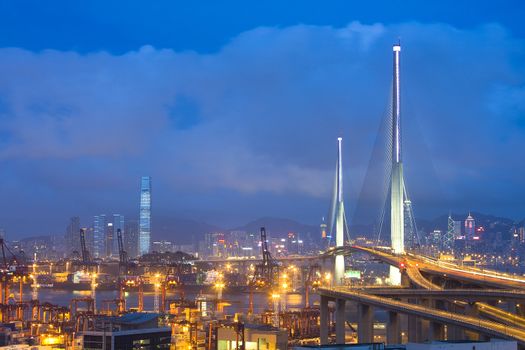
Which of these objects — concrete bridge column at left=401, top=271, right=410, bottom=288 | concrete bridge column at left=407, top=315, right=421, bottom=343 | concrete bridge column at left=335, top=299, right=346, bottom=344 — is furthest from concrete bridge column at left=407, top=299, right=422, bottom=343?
concrete bridge column at left=401, top=271, right=410, bottom=288

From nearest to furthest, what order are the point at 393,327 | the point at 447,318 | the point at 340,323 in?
1. the point at 447,318
2. the point at 393,327
3. the point at 340,323

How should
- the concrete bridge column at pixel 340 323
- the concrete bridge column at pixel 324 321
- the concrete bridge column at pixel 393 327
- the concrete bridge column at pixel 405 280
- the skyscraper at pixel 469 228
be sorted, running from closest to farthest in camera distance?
the concrete bridge column at pixel 393 327
the concrete bridge column at pixel 340 323
the concrete bridge column at pixel 324 321
the concrete bridge column at pixel 405 280
the skyscraper at pixel 469 228

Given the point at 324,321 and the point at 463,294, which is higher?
the point at 463,294

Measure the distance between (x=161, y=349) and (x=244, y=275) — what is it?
55.6 meters

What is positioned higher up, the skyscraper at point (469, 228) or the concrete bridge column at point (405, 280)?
the skyscraper at point (469, 228)

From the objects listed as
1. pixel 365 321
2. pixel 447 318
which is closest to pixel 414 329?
pixel 365 321

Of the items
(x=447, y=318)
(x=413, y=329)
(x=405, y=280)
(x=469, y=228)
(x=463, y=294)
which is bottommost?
(x=413, y=329)

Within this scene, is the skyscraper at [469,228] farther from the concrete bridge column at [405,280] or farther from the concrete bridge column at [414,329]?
the concrete bridge column at [414,329]

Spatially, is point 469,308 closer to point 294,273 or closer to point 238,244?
point 294,273

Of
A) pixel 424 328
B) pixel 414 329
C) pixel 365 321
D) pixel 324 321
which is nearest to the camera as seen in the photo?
pixel 365 321

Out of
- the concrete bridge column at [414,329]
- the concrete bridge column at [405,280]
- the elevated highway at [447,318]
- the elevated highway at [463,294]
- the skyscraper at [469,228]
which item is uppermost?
the skyscraper at [469,228]

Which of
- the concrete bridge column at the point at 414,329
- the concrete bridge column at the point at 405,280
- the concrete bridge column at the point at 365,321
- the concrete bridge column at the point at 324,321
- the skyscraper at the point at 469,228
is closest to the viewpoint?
the concrete bridge column at the point at 365,321

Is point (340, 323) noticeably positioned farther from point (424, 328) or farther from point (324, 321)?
point (424, 328)

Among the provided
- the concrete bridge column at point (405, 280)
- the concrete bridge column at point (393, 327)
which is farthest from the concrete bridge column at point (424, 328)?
the concrete bridge column at point (405, 280)
